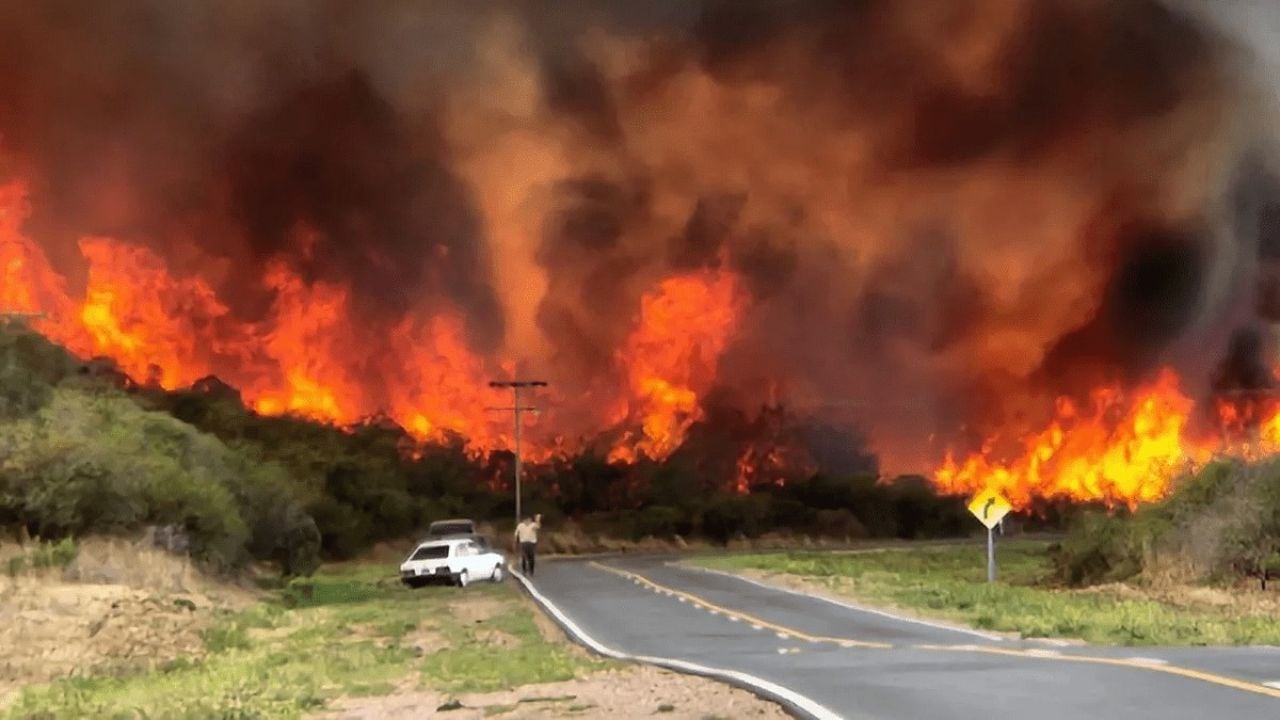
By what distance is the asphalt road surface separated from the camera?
11.0 m

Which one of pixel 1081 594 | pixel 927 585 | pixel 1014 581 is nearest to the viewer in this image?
pixel 1081 594

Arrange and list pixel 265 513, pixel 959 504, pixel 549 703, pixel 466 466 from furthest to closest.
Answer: pixel 959 504 < pixel 466 466 < pixel 265 513 < pixel 549 703

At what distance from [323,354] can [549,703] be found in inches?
2864

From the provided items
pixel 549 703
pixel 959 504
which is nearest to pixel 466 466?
pixel 959 504

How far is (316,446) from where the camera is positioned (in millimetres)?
69312

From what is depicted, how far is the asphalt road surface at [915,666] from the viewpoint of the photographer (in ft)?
36.2

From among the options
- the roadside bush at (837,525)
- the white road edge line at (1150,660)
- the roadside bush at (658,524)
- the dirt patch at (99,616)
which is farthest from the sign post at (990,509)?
the roadside bush at (837,525)

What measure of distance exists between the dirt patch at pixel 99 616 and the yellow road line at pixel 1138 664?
431 inches

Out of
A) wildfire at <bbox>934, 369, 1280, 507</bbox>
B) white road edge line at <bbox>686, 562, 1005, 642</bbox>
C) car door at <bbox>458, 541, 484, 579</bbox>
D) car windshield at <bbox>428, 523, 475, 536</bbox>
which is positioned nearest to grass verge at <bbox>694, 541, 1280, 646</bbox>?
white road edge line at <bbox>686, 562, 1005, 642</bbox>

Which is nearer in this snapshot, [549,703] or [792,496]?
[549,703]

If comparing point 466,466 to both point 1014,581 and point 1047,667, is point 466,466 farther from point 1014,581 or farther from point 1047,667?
point 1047,667

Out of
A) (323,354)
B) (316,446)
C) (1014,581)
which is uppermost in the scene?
(323,354)

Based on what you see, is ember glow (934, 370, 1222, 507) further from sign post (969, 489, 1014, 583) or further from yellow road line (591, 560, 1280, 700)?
yellow road line (591, 560, 1280, 700)

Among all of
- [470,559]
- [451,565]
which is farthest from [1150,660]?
[470,559]
